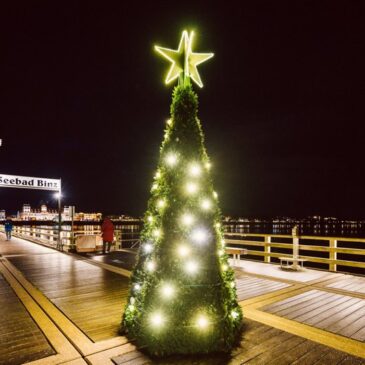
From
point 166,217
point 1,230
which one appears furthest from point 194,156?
point 1,230

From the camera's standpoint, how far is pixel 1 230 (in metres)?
34.0

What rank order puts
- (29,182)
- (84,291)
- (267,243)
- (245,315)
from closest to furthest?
(245,315)
(84,291)
(267,243)
(29,182)

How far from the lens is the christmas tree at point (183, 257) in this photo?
3444 millimetres

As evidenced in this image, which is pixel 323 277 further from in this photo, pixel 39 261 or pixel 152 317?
pixel 39 261

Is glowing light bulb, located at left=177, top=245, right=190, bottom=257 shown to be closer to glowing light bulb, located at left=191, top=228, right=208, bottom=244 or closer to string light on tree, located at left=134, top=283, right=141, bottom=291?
glowing light bulb, located at left=191, top=228, right=208, bottom=244

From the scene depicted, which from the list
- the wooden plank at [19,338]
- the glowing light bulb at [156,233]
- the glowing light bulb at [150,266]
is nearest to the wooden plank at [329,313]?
the glowing light bulb at [150,266]

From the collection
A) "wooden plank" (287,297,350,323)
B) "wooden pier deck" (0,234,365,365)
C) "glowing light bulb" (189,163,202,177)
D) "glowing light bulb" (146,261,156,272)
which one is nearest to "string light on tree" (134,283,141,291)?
"glowing light bulb" (146,261,156,272)

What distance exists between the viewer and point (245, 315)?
187 inches

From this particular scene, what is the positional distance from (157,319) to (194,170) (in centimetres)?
186

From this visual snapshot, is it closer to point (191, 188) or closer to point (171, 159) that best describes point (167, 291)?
point (191, 188)

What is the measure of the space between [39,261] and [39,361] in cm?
786

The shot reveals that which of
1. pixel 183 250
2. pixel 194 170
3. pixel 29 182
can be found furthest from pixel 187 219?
pixel 29 182

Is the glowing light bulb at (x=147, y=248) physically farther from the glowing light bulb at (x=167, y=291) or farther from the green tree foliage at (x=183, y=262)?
the glowing light bulb at (x=167, y=291)

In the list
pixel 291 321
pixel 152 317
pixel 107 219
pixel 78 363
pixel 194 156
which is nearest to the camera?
pixel 78 363
